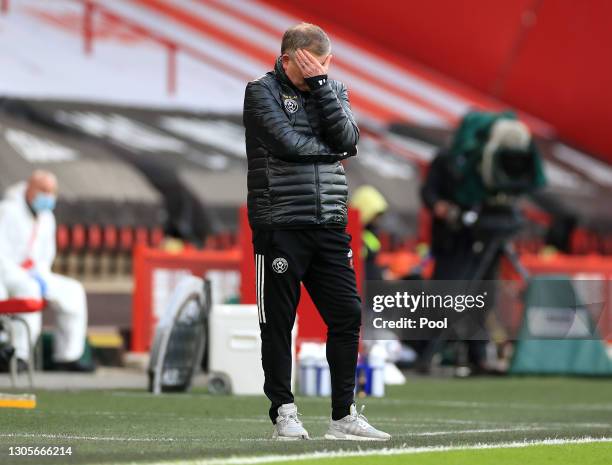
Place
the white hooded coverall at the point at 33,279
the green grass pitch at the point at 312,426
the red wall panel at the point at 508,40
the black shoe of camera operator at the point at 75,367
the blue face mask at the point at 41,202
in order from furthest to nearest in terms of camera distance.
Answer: the red wall panel at the point at 508,40, the black shoe of camera operator at the point at 75,367, the blue face mask at the point at 41,202, the white hooded coverall at the point at 33,279, the green grass pitch at the point at 312,426

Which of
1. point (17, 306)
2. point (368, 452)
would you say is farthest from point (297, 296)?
point (17, 306)

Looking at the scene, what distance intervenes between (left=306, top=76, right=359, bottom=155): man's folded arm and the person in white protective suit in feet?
22.8

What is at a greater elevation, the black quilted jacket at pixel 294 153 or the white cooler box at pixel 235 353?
the black quilted jacket at pixel 294 153

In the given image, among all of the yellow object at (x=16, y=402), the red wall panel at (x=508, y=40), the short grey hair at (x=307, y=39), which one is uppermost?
the red wall panel at (x=508, y=40)

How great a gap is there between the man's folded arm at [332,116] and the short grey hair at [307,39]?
128 mm

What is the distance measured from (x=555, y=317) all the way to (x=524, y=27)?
9.78m

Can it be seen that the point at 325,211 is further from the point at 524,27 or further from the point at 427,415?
the point at 524,27

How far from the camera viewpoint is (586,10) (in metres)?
24.9

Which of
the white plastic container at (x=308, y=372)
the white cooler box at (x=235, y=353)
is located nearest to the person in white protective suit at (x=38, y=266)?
the white cooler box at (x=235, y=353)

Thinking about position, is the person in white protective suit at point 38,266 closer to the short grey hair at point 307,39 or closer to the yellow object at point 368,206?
the yellow object at point 368,206

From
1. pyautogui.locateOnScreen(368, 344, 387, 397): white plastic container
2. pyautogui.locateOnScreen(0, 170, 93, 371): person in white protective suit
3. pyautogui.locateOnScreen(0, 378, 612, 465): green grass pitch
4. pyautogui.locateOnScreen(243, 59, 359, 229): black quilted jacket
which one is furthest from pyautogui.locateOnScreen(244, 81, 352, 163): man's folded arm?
pyautogui.locateOnScreen(0, 170, 93, 371): person in white protective suit

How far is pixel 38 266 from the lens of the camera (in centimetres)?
1473

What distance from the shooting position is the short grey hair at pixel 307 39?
7.60 m

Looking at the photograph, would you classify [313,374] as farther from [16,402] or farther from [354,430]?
[354,430]
